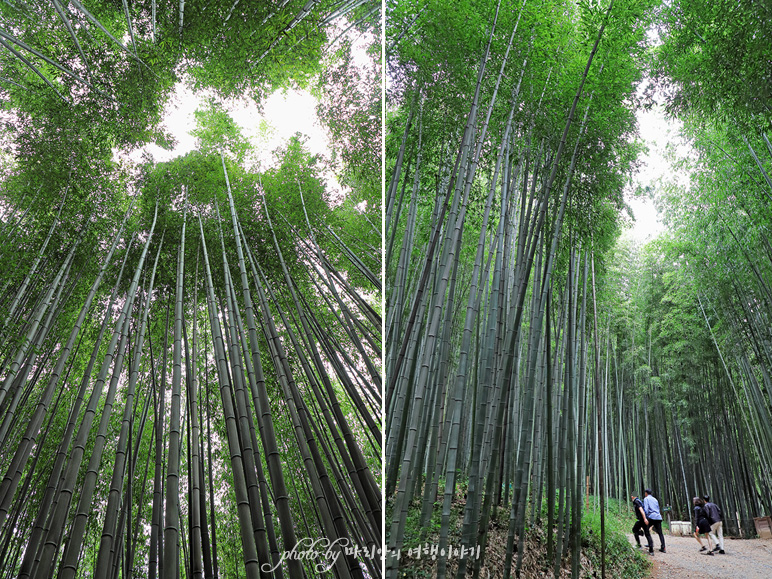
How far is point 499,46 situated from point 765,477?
4127 mm

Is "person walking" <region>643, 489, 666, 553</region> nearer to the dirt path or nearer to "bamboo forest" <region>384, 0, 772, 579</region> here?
"bamboo forest" <region>384, 0, 772, 579</region>

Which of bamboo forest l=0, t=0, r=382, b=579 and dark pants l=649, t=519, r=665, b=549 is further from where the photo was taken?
dark pants l=649, t=519, r=665, b=549

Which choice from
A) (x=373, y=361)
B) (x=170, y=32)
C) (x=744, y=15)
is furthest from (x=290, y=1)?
(x=744, y=15)

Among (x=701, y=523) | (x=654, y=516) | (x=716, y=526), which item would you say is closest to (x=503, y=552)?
(x=716, y=526)

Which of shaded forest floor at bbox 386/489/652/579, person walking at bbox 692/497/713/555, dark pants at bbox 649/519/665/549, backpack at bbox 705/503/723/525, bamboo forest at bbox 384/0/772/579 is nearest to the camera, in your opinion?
shaded forest floor at bbox 386/489/652/579

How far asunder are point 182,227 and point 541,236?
194 centimetres

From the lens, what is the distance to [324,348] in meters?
2.24

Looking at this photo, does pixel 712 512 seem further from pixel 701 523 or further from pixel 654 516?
pixel 654 516

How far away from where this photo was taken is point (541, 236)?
213 cm

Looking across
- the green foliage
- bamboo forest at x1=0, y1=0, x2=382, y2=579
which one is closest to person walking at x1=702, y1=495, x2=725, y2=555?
the green foliage

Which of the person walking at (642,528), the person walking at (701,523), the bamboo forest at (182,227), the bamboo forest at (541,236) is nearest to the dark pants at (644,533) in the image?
the person walking at (642,528)

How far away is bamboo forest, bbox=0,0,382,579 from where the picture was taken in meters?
1.90

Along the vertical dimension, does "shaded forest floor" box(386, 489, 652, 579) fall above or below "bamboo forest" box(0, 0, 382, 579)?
below

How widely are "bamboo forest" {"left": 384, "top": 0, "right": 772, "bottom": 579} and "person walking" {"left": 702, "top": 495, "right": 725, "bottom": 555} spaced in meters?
0.03
